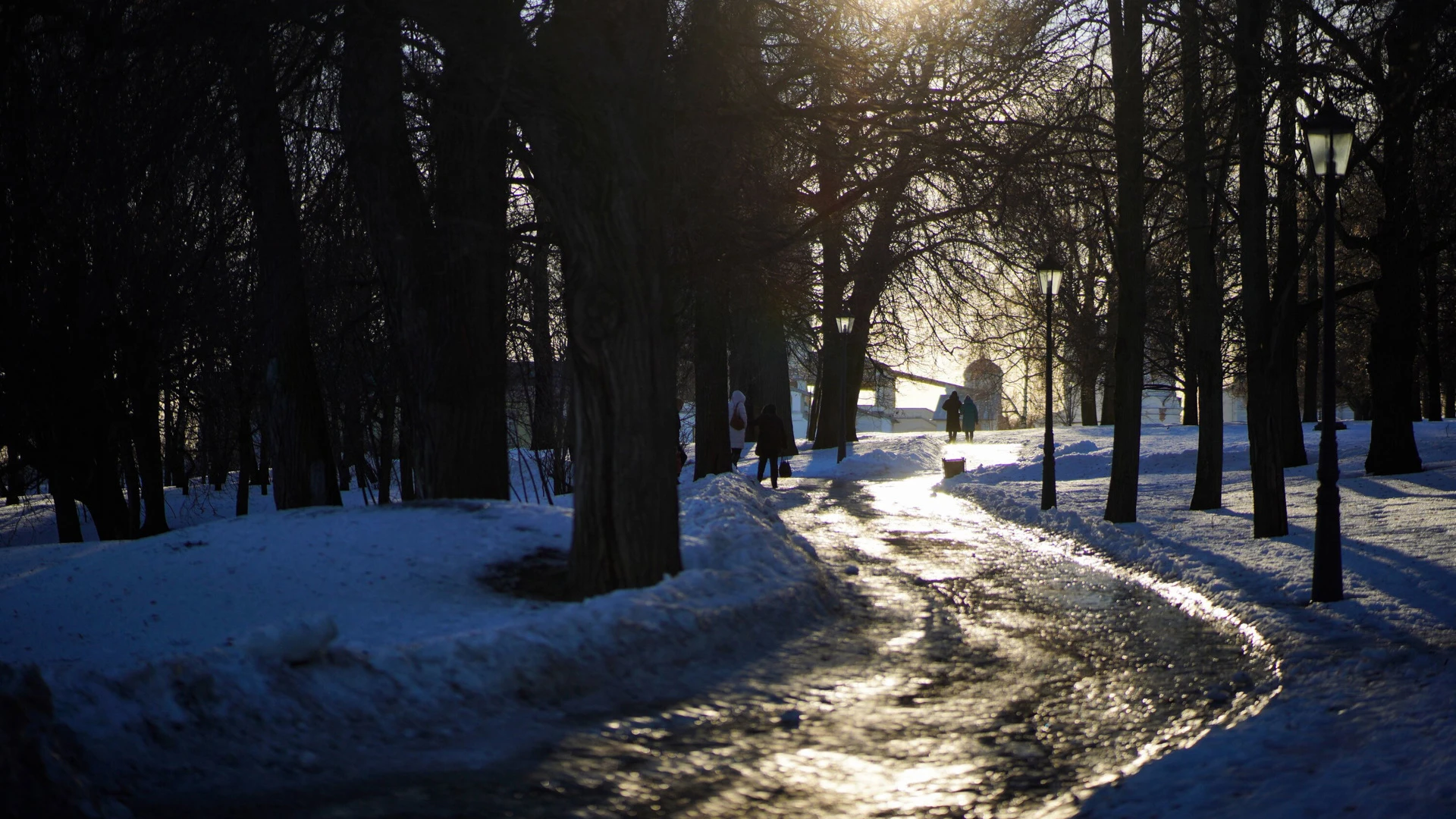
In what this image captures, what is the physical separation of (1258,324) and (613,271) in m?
7.97

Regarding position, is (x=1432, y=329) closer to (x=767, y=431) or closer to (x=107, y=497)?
(x=767, y=431)

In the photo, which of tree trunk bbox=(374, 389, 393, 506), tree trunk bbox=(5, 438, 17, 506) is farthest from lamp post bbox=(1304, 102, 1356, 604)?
tree trunk bbox=(5, 438, 17, 506)

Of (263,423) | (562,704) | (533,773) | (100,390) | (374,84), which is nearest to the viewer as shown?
(533,773)

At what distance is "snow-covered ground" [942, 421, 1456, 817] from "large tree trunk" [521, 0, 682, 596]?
4.09 m

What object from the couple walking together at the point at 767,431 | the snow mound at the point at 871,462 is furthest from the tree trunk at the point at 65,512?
the snow mound at the point at 871,462

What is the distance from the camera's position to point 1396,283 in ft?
62.8

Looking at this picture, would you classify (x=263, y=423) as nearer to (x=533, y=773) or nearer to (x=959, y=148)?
(x=959, y=148)

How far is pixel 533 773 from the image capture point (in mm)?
5250

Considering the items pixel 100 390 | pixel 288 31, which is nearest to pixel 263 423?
pixel 100 390

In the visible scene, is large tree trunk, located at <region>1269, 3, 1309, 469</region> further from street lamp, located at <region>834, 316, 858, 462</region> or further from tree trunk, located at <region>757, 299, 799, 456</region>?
tree trunk, located at <region>757, 299, 799, 456</region>

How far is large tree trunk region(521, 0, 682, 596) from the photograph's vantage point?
26.2 feet

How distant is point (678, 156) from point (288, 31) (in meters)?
3.93

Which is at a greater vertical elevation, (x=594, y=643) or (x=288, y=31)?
(x=288, y=31)

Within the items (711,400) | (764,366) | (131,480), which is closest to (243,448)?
(131,480)
